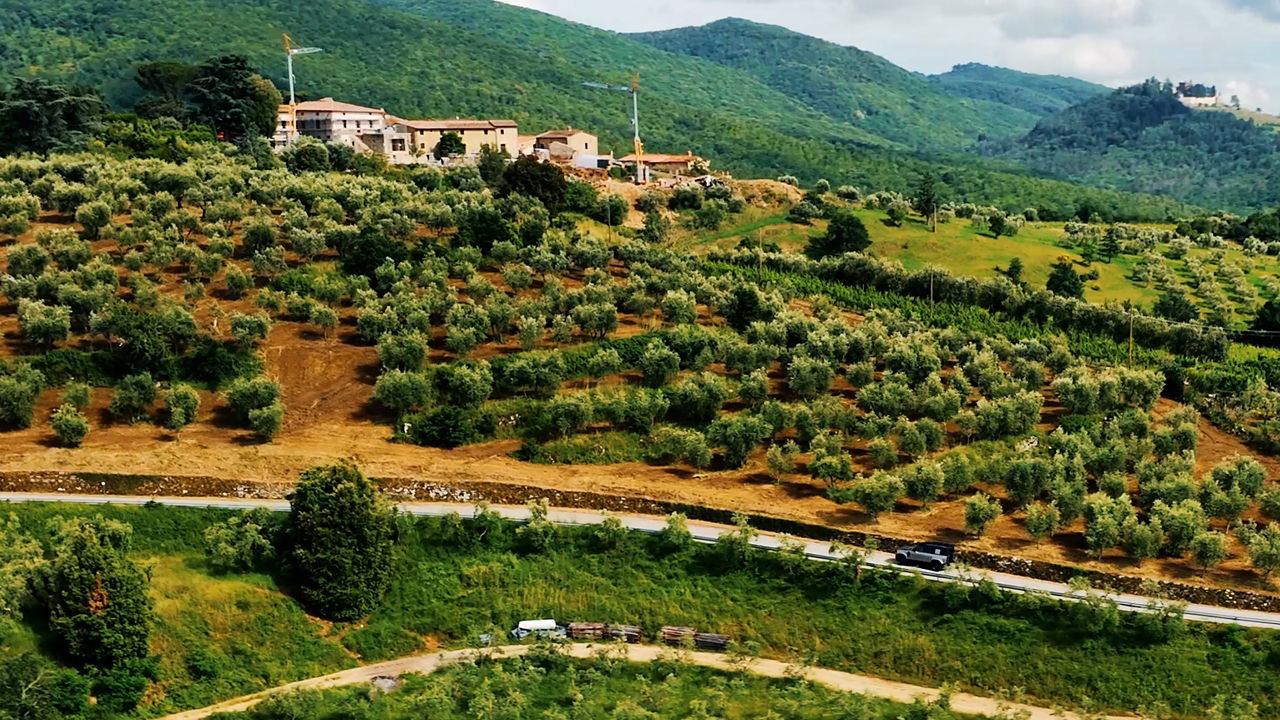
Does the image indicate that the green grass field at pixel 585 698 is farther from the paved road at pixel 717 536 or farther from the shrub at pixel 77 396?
the shrub at pixel 77 396

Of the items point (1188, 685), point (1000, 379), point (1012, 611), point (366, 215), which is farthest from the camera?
point (366, 215)

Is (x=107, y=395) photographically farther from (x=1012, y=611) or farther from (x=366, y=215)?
(x=1012, y=611)

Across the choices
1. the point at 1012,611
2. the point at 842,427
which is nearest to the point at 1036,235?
the point at 842,427

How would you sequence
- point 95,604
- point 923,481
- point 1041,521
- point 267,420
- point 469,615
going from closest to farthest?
point 95,604 → point 469,615 → point 1041,521 → point 923,481 → point 267,420

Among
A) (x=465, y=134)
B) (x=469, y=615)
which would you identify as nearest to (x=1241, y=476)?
(x=469, y=615)

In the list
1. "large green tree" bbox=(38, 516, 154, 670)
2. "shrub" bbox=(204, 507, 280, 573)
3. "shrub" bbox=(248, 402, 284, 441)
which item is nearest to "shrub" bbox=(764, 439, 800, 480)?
"shrub" bbox=(204, 507, 280, 573)

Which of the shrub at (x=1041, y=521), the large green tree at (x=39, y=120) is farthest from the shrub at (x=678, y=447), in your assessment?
the large green tree at (x=39, y=120)

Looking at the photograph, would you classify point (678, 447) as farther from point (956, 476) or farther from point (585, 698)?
point (585, 698)
